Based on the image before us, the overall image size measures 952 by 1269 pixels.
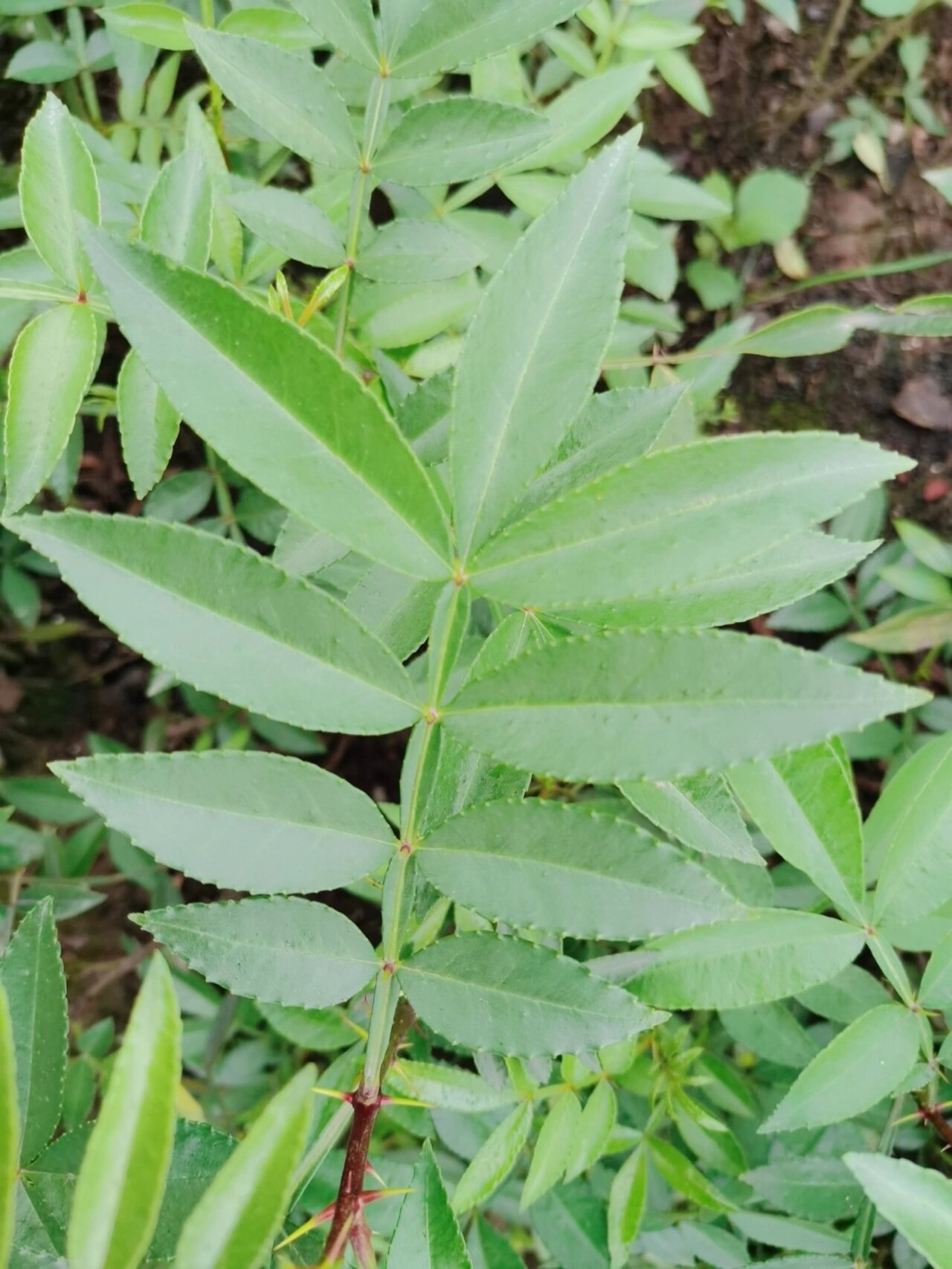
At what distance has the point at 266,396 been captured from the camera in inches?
22.6

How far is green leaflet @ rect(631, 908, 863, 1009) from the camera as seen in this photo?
0.93 metres

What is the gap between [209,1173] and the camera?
758 millimetres

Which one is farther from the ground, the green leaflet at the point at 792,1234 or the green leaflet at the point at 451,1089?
the green leaflet at the point at 451,1089

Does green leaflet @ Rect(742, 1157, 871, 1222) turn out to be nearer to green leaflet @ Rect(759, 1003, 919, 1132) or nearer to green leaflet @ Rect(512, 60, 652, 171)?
green leaflet @ Rect(759, 1003, 919, 1132)

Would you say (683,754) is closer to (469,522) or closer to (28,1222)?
(469,522)

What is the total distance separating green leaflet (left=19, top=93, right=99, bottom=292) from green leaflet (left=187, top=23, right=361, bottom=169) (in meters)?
0.15

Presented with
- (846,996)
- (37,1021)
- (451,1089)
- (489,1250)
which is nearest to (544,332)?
(37,1021)

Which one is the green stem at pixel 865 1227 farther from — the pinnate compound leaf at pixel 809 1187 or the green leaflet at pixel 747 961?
the green leaflet at pixel 747 961

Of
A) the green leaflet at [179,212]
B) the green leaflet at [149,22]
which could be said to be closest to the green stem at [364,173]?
the green leaflet at [179,212]

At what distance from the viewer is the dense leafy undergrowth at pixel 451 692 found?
56 centimetres

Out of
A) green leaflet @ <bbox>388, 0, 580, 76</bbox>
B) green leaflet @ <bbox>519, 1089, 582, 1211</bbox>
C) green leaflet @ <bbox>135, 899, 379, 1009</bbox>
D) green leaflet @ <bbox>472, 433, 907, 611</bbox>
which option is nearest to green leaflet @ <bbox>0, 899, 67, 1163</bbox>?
green leaflet @ <bbox>135, 899, 379, 1009</bbox>

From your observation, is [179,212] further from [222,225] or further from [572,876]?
[572,876]

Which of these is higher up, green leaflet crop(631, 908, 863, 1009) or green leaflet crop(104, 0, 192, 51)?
green leaflet crop(104, 0, 192, 51)

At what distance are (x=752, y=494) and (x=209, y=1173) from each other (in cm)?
66
